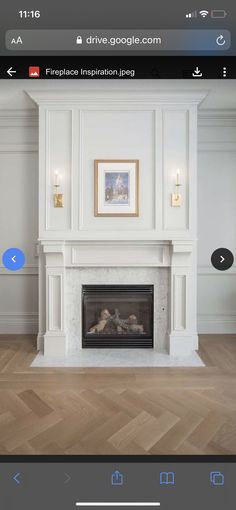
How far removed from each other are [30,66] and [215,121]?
3582mm

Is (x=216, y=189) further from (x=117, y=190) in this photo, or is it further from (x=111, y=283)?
(x=111, y=283)

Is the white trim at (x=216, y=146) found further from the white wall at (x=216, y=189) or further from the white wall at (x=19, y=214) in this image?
the white wall at (x=19, y=214)

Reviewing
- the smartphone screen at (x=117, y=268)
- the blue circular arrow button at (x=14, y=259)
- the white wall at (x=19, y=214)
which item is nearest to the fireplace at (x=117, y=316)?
the smartphone screen at (x=117, y=268)

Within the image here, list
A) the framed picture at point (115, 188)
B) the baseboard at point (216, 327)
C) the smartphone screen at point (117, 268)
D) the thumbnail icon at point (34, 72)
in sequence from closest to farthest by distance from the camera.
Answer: the thumbnail icon at point (34, 72), the smartphone screen at point (117, 268), the framed picture at point (115, 188), the baseboard at point (216, 327)

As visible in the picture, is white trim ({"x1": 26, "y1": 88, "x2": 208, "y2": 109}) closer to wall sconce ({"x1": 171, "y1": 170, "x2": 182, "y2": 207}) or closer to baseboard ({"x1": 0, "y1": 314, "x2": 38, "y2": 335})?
wall sconce ({"x1": 171, "y1": 170, "x2": 182, "y2": 207})

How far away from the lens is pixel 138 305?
3498mm

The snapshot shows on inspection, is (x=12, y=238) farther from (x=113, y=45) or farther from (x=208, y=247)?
(x=113, y=45)

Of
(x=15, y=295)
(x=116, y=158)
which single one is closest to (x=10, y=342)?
(x=15, y=295)
